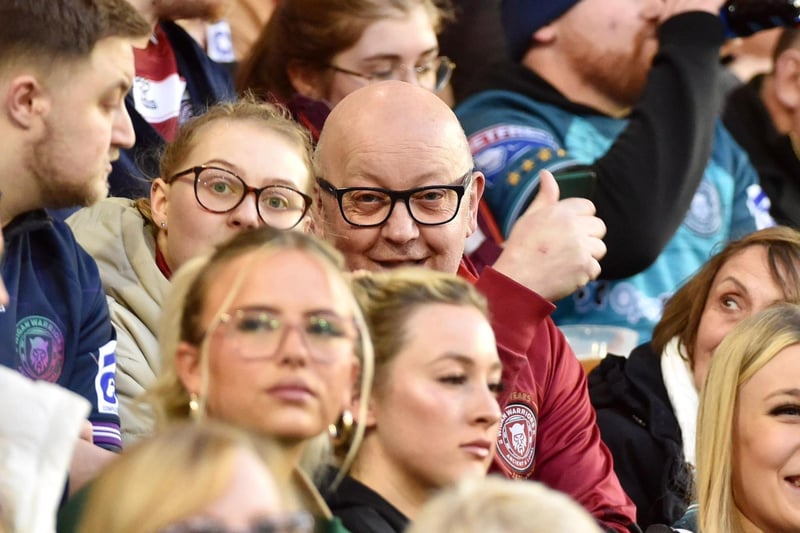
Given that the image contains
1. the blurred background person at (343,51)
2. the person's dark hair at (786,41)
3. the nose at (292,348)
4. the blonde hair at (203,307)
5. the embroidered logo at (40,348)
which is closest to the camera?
the nose at (292,348)

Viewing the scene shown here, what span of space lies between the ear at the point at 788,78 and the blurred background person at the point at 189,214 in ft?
6.72

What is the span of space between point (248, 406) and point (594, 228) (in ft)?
4.53

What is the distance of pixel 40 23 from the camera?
2977mm

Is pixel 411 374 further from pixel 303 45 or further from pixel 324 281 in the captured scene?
pixel 303 45

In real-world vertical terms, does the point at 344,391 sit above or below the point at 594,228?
above

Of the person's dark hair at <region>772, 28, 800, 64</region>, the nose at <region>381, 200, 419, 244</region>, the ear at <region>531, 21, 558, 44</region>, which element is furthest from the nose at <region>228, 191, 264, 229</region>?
the person's dark hair at <region>772, 28, 800, 64</region>

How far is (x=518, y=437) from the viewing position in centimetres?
319

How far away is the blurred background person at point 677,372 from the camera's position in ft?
11.9

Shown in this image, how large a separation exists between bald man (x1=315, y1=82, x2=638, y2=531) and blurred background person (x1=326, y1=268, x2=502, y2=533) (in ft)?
1.57

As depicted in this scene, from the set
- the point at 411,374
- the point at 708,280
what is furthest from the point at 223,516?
the point at 708,280

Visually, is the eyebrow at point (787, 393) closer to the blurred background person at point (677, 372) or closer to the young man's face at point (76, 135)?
the blurred background person at point (677, 372)

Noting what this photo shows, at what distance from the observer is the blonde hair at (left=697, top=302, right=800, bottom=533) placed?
10.5 ft

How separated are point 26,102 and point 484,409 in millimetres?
1031

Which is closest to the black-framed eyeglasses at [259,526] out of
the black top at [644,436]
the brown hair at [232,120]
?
the brown hair at [232,120]
